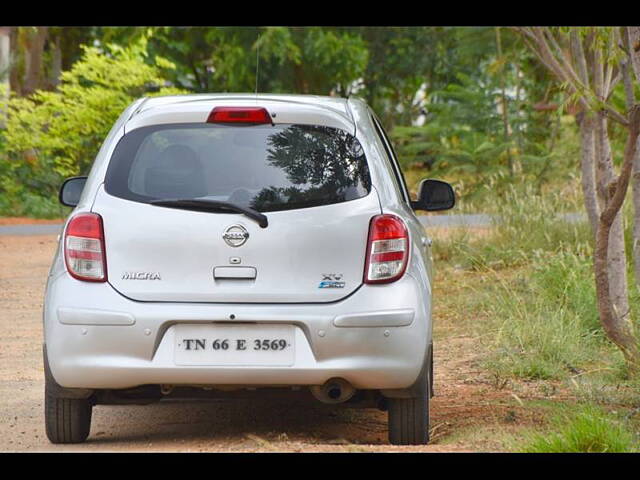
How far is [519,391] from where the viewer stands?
Result: 8.20 meters

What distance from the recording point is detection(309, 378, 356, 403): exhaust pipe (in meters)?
5.92

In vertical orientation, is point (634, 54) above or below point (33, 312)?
above

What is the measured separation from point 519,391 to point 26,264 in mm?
10498

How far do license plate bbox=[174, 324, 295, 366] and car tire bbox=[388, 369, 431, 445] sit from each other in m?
0.71

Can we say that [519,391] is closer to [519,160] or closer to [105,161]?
[105,161]

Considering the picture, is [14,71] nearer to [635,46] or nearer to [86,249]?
[635,46]

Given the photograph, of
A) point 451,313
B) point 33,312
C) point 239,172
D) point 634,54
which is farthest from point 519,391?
point 33,312

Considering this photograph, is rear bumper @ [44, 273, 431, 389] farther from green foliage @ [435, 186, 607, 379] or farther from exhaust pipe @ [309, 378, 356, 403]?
green foliage @ [435, 186, 607, 379]

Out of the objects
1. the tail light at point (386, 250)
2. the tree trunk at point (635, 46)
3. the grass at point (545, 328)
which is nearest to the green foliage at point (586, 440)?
the grass at point (545, 328)

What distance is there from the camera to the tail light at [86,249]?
5891mm

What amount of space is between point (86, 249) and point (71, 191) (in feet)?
4.55

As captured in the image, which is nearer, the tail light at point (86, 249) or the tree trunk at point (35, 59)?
the tail light at point (86, 249)

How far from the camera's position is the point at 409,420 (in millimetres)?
6211

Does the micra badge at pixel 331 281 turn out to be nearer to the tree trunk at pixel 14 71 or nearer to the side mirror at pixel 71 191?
the side mirror at pixel 71 191
